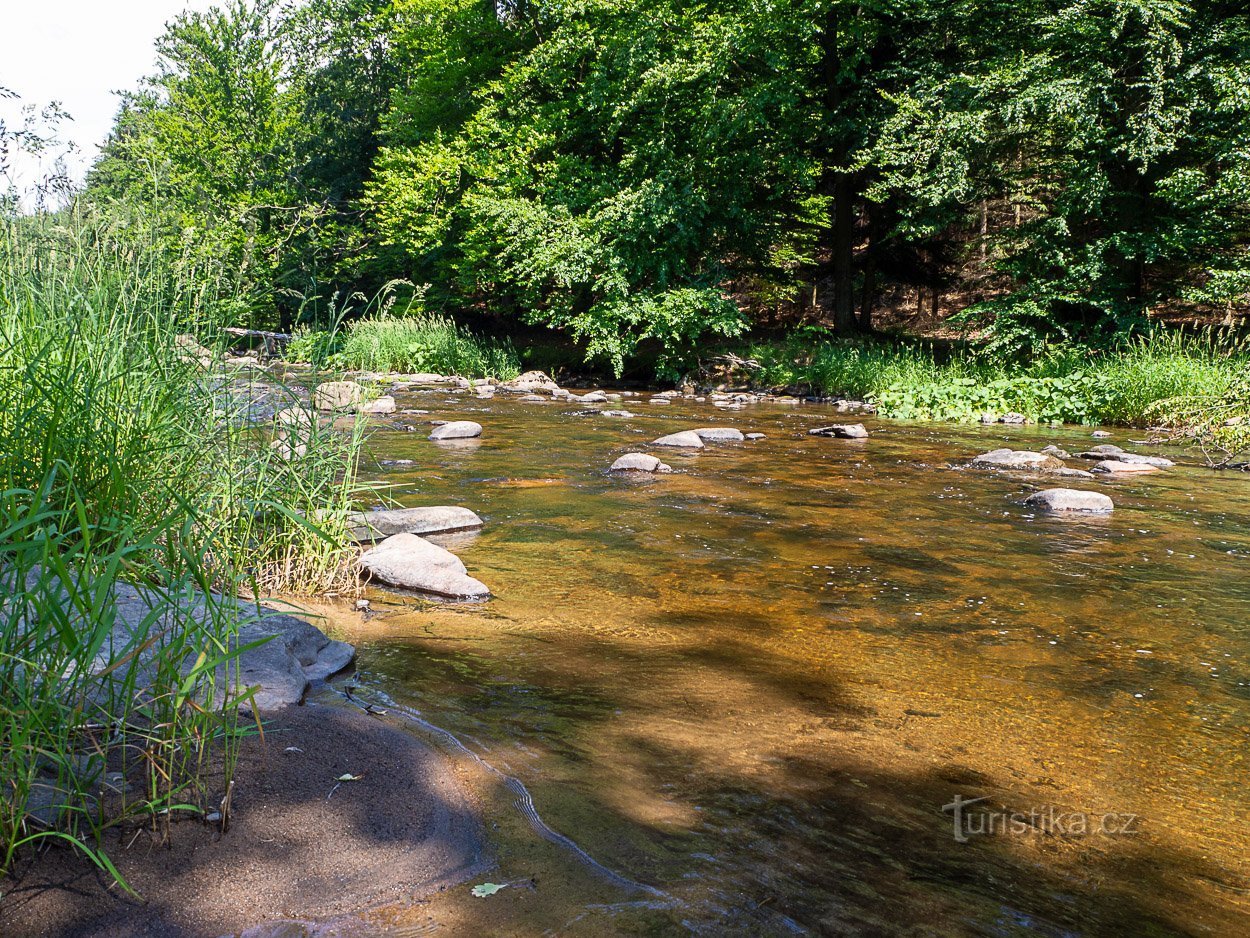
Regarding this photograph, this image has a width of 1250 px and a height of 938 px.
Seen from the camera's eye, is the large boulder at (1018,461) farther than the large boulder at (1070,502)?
Yes

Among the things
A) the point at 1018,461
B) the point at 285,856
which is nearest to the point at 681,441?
the point at 1018,461

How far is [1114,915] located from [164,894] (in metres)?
2.19

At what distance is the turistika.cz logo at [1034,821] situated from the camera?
8.39 ft

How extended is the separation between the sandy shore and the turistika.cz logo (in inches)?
55.3

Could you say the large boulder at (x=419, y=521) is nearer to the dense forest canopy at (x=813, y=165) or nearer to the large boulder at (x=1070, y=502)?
the large boulder at (x=1070, y=502)

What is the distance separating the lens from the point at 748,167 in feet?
62.7

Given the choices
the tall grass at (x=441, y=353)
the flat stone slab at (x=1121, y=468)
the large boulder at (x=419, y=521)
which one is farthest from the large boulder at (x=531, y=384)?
the large boulder at (x=419, y=521)

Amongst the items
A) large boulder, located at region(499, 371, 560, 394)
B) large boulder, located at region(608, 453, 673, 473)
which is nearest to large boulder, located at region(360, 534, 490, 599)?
large boulder, located at region(608, 453, 673, 473)

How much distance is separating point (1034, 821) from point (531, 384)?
55.8ft

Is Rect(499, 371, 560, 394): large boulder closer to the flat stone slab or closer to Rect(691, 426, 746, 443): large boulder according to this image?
Rect(691, 426, 746, 443): large boulder

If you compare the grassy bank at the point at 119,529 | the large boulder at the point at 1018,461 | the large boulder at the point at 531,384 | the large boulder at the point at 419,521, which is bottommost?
the large boulder at the point at 1018,461

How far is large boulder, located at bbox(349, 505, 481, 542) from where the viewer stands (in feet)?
18.4

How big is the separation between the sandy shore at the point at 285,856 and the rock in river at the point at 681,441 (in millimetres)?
7925

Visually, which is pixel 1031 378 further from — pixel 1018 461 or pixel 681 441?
pixel 681 441
